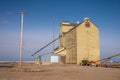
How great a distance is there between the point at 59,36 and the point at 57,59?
12.6 metres

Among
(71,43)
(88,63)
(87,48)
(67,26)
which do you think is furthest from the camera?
(67,26)

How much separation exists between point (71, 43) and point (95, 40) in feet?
24.5

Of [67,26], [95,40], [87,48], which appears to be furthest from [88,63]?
[67,26]

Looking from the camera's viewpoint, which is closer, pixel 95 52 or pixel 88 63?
pixel 88 63

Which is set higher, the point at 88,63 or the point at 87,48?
the point at 87,48

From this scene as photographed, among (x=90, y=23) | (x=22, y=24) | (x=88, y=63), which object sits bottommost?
(x=88, y=63)

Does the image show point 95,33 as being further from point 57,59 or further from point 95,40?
point 57,59

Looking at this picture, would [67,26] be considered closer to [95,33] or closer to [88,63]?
[95,33]

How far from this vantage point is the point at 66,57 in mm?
59062

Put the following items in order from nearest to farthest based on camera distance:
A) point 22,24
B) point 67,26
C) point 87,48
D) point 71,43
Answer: point 22,24
point 87,48
point 71,43
point 67,26

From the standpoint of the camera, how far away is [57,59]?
59438 millimetres

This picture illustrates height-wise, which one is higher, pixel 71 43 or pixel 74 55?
pixel 71 43

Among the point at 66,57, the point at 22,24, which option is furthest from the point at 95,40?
the point at 22,24

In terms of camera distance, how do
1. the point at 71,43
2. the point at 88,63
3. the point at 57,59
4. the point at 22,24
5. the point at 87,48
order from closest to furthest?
the point at 22,24
the point at 88,63
the point at 87,48
the point at 71,43
the point at 57,59
